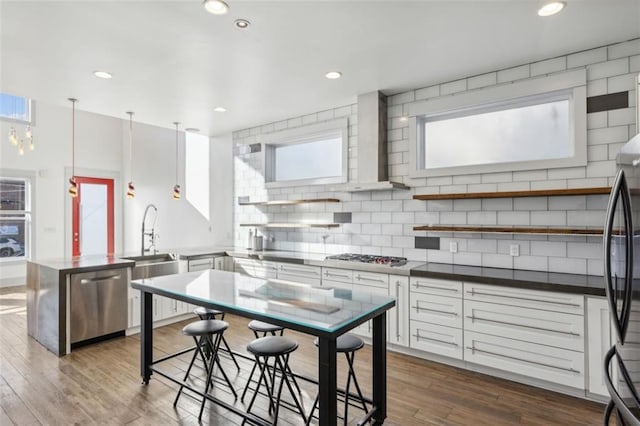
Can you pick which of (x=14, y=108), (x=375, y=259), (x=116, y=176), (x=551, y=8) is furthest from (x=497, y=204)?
(x=14, y=108)

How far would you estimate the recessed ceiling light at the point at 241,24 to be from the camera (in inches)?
97.7

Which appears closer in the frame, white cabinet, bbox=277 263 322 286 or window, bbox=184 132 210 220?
white cabinet, bbox=277 263 322 286

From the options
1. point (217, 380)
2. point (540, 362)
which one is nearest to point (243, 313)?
point (217, 380)

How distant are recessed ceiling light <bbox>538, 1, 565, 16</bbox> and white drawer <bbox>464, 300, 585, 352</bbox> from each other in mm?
2141

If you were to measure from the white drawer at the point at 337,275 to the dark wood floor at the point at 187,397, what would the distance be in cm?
75

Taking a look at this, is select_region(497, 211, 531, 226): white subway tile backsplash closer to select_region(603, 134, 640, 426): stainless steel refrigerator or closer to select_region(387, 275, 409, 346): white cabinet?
select_region(387, 275, 409, 346): white cabinet

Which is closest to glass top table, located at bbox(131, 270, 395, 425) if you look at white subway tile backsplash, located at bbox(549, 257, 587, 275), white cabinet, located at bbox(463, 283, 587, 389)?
white cabinet, located at bbox(463, 283, 587, 389)

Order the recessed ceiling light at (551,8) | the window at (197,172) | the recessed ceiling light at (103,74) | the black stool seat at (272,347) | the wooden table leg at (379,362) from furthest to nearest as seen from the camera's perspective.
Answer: the window at (197,172) < the recessed ceiling light at (103,74) < the recessed ceiling light at (551,8) < the wooden table leg at (379,362) < the black stool seat at (272,347)

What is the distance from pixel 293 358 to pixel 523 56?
3.45 m

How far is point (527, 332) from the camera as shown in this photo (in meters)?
2.72

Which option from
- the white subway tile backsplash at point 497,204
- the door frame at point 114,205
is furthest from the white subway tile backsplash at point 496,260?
the door frame at point 114,205

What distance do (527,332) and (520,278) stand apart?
0.42 m

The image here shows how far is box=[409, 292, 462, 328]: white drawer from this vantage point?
3045mm

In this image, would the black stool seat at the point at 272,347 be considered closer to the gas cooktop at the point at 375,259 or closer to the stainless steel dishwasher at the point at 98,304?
the gas cooktop at the point at 375,259
